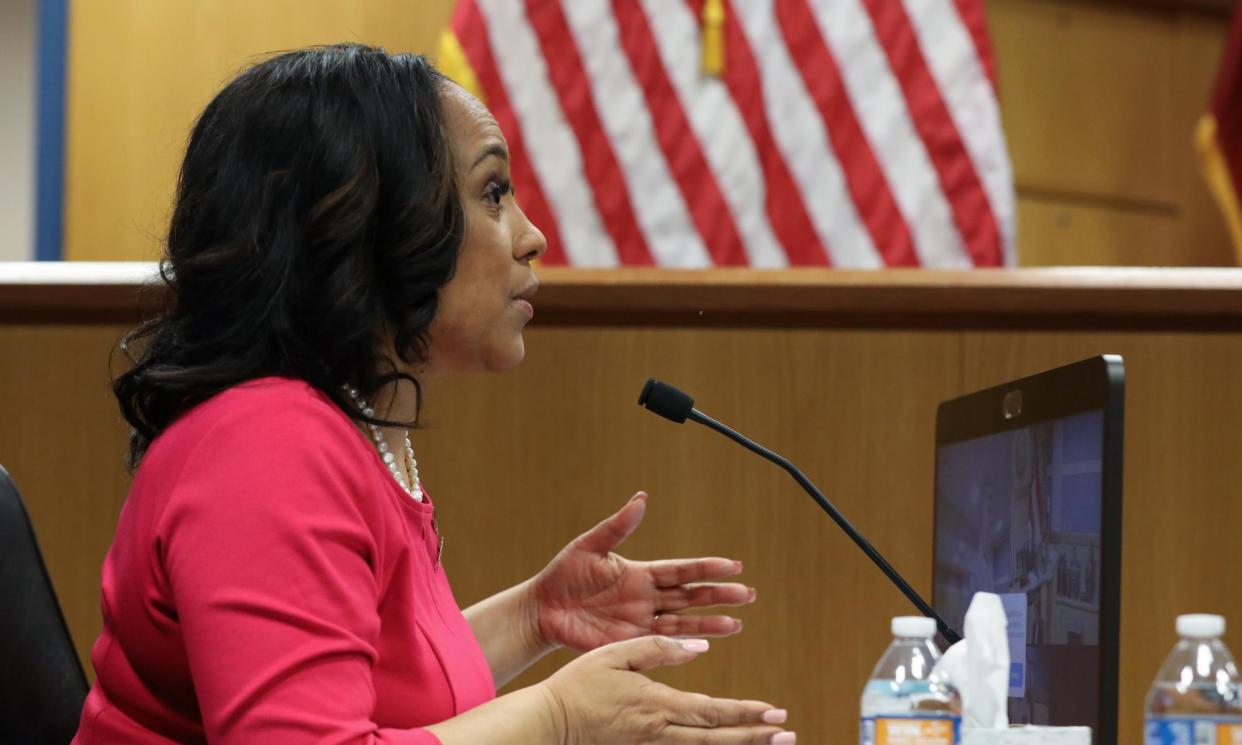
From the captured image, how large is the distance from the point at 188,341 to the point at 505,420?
69cm

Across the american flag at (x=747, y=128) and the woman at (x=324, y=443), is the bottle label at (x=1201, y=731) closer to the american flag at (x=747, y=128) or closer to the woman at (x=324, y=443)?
the woman at (x=324, y=443)

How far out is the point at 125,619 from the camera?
101 cm

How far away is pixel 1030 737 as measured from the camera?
77cm

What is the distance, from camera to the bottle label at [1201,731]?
839 millimetres

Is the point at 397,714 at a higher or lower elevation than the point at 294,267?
lower

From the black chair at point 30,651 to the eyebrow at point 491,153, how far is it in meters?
0.50

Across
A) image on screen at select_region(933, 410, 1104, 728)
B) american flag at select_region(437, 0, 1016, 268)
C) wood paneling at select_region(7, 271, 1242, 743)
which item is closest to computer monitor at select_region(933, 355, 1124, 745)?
image on screen at select_region(933, 410, 1104, 728)

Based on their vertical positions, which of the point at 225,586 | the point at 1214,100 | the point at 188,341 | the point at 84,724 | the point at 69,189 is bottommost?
the point at 84,724

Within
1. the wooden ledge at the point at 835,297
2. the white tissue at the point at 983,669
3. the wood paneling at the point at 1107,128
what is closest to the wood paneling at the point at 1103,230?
the wood paneling at the point at 1107,128

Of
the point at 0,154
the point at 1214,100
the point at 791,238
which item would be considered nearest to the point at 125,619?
the point at 791,238

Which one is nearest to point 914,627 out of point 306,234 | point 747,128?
point 306,234

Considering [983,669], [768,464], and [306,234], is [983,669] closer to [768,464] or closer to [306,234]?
[306,234]

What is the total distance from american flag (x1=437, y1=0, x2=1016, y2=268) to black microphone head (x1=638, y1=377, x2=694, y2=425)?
1.42 metres

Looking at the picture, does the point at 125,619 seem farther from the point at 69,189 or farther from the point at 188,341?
the point at 69,189
